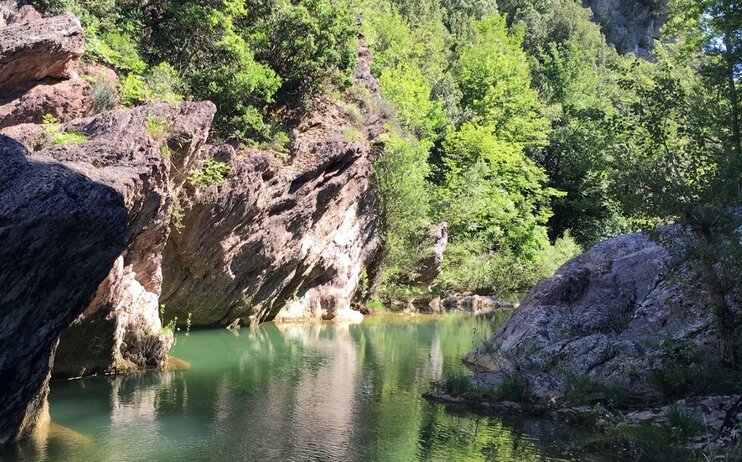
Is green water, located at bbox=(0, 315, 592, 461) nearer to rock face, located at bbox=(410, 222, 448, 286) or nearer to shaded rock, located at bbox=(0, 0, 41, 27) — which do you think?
shaded rock, located at bbox=(0, 0, 41, 27)

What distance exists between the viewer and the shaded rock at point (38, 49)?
14.7m

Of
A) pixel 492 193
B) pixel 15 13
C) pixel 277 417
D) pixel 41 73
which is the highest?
pixel 15 13

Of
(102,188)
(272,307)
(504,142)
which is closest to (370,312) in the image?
(272,307)

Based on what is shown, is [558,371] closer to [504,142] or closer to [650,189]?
[650,189]

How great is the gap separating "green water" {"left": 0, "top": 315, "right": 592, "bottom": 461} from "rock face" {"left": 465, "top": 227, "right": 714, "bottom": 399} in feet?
5.40

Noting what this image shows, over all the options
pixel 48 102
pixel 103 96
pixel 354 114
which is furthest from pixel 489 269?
pixel 48 102

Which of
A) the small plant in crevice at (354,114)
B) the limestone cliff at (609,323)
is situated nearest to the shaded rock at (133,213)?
the limestone cliff at (609,323)

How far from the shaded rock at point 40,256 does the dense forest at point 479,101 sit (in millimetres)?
7681

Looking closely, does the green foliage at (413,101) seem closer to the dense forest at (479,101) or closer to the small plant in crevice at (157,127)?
the dense forest at (479,101)

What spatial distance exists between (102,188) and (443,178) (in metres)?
33.8

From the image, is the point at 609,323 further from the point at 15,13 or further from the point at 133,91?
the point at 15,13

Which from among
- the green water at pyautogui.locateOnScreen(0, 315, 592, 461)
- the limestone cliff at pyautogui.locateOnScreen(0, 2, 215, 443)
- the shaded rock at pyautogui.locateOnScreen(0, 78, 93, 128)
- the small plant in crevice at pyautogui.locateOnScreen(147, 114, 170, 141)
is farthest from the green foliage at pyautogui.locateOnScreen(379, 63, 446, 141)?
the small plant in crevice at pyautogui.locateOnScreen(147, 114, 170, 141)

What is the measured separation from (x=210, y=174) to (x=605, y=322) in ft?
35.2

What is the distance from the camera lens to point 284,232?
22.3 m
